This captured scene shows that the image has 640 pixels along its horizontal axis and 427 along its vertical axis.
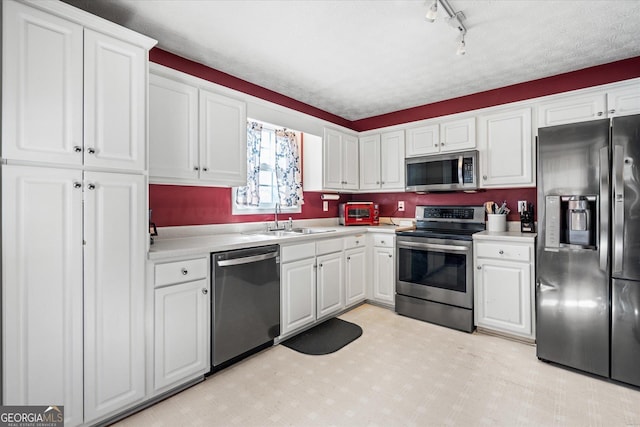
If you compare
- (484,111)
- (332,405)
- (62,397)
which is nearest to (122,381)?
(62,397)

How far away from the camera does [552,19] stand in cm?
210

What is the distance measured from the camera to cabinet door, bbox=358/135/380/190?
161 inches

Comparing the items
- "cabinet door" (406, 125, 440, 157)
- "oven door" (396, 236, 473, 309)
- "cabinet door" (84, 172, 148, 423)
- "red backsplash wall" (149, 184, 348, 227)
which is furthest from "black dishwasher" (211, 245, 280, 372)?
"cabinet door" (406, 125, 440, 157)

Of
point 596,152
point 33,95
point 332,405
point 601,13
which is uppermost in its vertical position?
point 601,13

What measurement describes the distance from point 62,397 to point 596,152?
3.70 meters

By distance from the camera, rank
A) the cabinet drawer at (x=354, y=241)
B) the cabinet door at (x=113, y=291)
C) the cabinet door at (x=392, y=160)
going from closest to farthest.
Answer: the cabinet door at (x=113, y=291) → the cabinet drawer at (x=354, y=241) → the cabinet door at (x=392, y=160)

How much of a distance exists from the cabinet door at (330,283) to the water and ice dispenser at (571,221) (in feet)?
6.23

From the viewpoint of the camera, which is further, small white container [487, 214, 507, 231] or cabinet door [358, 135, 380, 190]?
cabinet door [358, 135, 380, 190]

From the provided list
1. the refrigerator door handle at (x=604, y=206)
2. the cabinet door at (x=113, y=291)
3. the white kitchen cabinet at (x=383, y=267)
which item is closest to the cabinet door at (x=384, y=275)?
the white kitchen cabinet at (x=383, y=267)

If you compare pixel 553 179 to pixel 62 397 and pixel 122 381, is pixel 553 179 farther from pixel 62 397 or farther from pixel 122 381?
pixel 62 397

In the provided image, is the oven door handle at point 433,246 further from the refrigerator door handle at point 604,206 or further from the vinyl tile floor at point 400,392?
the refrigerator door handle at point 604,206

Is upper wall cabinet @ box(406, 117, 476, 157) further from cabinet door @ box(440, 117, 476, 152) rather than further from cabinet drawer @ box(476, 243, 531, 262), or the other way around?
cabinet drawer @ box(476, 243, 531, 262)

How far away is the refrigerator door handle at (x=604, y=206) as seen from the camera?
7.08 ft

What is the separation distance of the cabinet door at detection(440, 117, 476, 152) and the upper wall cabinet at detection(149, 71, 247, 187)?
88.1 inches
